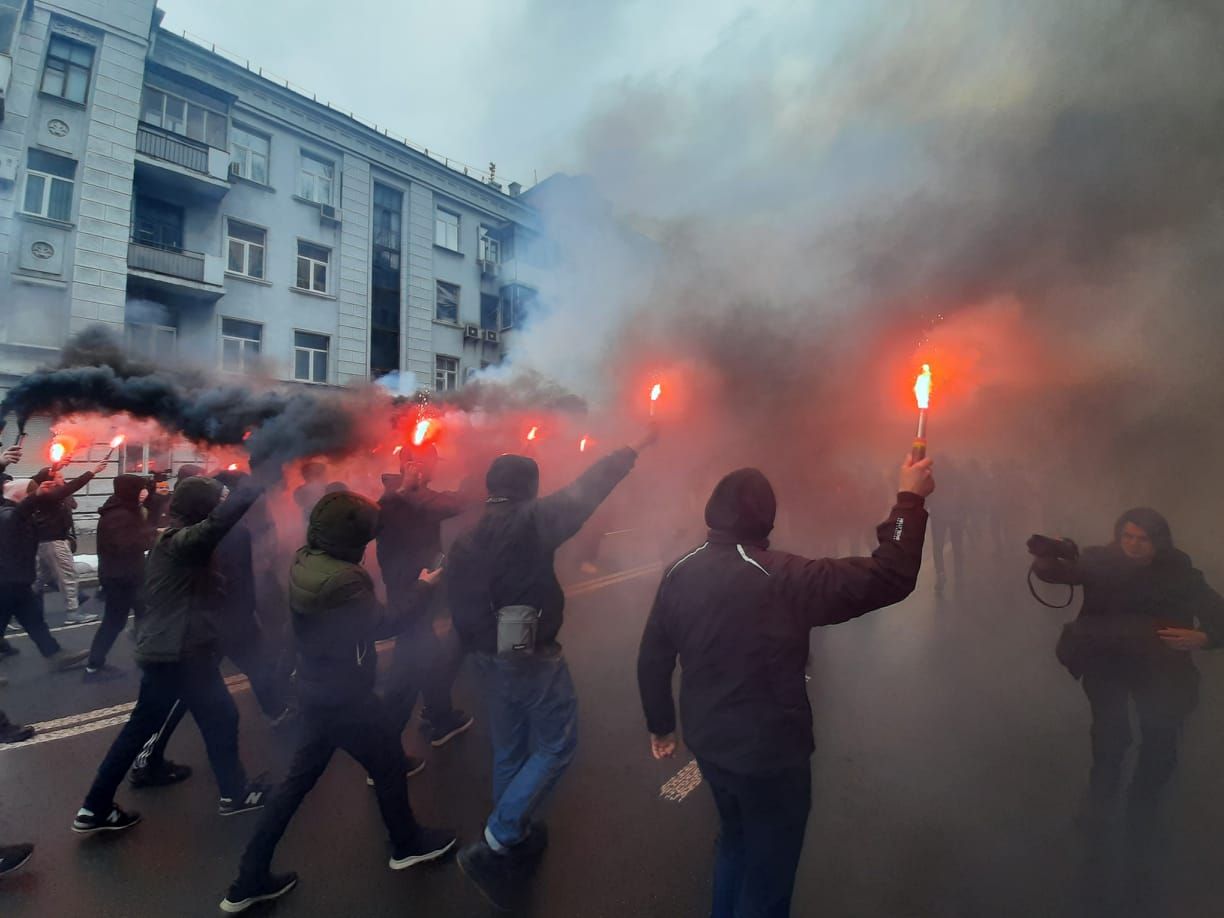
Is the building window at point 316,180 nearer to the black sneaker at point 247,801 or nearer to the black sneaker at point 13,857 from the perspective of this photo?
the black sneaker at point 247,801

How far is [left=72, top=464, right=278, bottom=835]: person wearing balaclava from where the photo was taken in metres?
2.66

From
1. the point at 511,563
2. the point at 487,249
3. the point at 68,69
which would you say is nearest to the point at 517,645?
the point at 511,563

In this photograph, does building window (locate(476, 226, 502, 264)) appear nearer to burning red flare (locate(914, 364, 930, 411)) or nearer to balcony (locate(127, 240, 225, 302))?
balcony (locate(127, 240, 225, 302))

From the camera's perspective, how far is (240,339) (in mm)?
13773

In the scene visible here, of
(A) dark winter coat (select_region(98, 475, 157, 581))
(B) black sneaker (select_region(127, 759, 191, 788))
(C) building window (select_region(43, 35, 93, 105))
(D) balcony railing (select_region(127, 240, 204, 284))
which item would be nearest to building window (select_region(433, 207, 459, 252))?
(D) balcony railing (select_region(127, 240, 204, 284))

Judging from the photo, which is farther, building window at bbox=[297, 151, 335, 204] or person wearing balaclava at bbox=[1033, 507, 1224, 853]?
building window at bbox=[297, 151, 335, 204]

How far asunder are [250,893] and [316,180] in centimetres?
1691

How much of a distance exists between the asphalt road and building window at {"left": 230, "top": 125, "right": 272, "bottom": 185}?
13.7 meters

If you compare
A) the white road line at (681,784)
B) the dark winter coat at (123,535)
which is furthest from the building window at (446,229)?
the white road line at (681,784)

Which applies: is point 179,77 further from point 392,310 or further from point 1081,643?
point 1081,643

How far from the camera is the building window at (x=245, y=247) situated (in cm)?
1380

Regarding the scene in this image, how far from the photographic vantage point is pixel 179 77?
12.9 meters

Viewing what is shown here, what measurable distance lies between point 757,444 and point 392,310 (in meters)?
12.7

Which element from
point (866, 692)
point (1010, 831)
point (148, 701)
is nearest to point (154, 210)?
point (148, 701)
